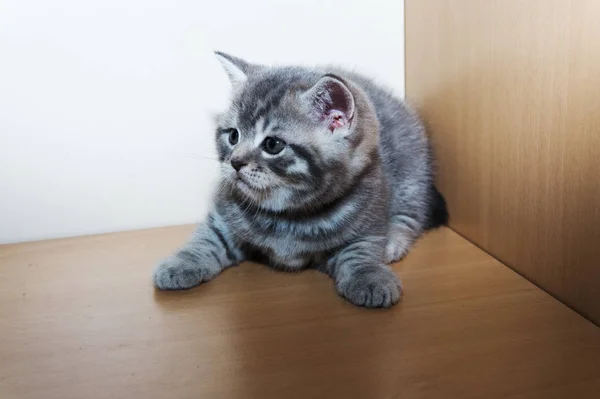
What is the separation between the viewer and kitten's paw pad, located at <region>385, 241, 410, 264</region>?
128 centimetres

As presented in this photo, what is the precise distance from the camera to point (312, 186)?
109 centimetres

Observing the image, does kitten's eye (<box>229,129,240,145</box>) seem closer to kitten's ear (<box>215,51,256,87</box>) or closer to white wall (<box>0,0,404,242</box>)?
kitten's ear (<box>215,51,256,87</box>)

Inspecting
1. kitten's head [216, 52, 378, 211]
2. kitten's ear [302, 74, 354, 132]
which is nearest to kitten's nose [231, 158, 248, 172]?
kitten's head [216, 52, 378, 211]

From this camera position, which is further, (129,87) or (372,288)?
(129,87)

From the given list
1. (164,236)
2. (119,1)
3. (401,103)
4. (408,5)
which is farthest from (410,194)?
(119,1)

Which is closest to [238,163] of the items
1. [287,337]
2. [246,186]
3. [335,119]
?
[246,186]

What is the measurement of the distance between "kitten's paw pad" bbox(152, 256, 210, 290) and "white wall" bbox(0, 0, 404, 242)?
1.22 feet

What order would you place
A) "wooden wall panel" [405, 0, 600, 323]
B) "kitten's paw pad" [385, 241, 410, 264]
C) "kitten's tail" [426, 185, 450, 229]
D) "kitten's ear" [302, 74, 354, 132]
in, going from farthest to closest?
1. "kitten's tail" [426, 185, 450, 229]
2. "kitten's paw pad" [385, 241, 410, 264]
3. "kitten's ear" [302, 74, 354, 132]
4. "wooden wall panel" [405, 0, 600, 323]

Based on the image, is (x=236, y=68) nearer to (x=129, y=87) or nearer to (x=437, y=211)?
(x=129, y=87)

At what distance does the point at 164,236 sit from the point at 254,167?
20.4 inches

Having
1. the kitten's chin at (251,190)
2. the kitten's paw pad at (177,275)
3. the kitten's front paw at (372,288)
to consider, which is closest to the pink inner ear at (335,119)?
the kitten's chin at (251,190)

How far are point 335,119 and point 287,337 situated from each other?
410 mm

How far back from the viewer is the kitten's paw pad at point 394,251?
1.28 meters

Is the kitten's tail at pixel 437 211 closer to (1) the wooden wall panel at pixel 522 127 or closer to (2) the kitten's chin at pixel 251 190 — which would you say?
(1) the wooden wall panel at pixel 522 127
